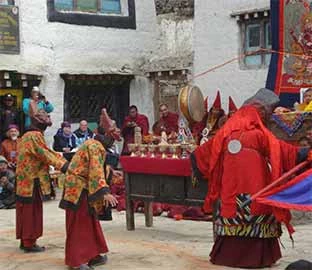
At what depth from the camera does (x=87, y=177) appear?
6098 millimetres

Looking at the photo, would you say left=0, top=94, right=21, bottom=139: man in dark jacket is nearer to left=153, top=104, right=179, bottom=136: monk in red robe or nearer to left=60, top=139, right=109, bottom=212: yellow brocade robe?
left=153, top=104, right=179, bottom=136: monk in red robe

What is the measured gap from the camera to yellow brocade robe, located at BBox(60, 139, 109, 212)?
5957mm

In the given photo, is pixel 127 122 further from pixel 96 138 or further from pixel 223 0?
pixel 96 138

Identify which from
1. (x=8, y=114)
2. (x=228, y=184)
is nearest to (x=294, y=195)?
(x=228, y=184)

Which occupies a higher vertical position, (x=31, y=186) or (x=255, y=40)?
(x=255, y=40)

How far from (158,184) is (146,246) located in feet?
2.93

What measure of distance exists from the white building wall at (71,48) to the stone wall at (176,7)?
1.06 ft

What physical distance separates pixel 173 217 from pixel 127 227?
1004 mm

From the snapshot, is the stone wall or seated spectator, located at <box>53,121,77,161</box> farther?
the stone wall

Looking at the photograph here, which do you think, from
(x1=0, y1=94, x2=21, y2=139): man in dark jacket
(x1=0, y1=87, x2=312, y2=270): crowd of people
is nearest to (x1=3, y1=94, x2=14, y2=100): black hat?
(x1=0, y1=94, x2=21, y2=139): man in dark jacket

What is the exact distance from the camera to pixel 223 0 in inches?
510

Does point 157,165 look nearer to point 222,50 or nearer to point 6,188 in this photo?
point 6,188

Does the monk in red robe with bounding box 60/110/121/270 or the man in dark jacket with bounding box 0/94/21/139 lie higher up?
the man in dark jacket with bounding box 0/94/21/139

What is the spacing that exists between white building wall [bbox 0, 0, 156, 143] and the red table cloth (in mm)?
5227
